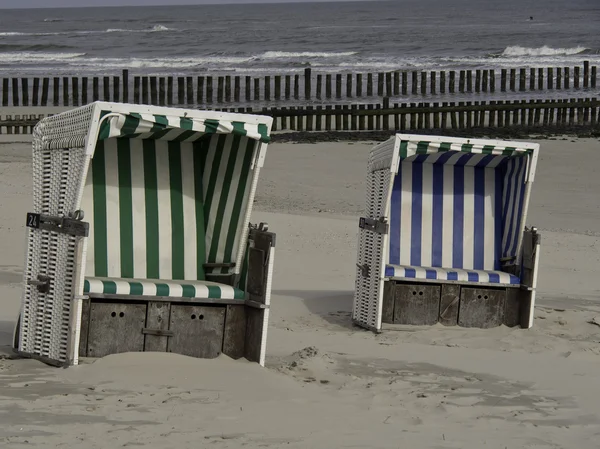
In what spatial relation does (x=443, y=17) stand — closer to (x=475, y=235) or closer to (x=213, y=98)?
(x=213, y=98)

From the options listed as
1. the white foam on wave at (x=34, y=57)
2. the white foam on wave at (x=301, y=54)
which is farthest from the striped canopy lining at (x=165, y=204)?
the white foam on wave at (x=301, y=54)

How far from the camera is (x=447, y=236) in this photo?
8.32 meters

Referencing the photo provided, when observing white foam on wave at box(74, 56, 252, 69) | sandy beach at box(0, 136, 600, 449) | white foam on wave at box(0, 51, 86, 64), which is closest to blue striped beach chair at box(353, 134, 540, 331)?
sandy beach at box(0, 136, 600, 449)

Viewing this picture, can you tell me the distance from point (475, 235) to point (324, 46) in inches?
2315

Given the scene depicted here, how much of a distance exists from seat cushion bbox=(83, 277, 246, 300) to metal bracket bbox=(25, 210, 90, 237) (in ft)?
1.16

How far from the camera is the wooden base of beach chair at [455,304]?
7.86 metres

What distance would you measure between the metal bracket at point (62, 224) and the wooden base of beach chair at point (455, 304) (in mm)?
2784

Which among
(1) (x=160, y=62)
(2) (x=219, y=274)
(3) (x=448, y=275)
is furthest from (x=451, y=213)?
(1) (x=160, y=62)

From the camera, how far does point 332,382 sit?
585 cm

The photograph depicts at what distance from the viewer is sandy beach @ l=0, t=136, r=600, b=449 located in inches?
187

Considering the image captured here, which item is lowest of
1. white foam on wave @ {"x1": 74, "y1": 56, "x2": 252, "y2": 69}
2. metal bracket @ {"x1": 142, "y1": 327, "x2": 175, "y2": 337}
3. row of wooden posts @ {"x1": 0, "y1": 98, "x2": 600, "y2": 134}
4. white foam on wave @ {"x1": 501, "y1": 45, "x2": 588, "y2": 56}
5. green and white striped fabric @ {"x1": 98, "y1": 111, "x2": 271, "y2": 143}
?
metal bracket @ {"x1": 142, "y1": 327, "x2": 175, "y2": 337}

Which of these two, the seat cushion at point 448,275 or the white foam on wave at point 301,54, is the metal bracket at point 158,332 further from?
the white foam on wave at point 301,54

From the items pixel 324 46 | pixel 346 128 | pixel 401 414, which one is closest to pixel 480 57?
pixel 324 46

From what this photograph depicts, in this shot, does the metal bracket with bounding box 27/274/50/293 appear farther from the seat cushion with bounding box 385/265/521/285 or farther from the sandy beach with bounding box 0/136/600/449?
the seat cushion with bounding box 385/265/521/285
